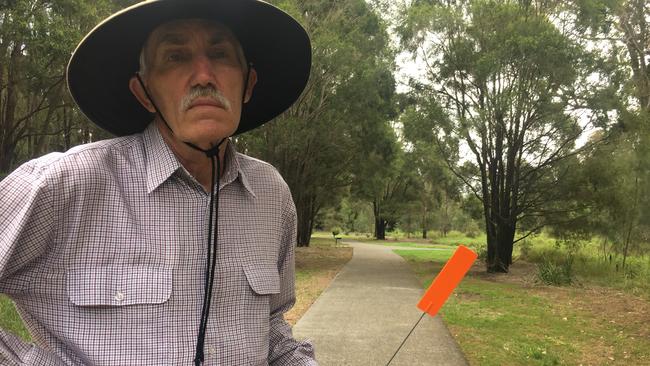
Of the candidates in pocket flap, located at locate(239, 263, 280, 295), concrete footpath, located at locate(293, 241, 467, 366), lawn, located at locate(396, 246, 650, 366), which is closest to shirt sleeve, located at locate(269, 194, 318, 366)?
pocket flap, located at locate(239, 263, 280, 295)

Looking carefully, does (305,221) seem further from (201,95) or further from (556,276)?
(201,95)

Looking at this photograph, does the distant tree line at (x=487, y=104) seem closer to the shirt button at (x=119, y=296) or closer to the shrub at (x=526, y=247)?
the shrub at (x=526, y=247)

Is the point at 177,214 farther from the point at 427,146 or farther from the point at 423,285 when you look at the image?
the point at 427,146

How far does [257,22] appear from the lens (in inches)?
66.1

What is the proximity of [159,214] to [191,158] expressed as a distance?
8.3 inches

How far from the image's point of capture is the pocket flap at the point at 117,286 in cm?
127

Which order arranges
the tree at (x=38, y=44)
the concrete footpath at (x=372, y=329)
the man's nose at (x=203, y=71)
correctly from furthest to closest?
1. the tree at (x=38, y=44)
2. the concrete footpath at (x=372, y=329)
3. the man's nose at (x=203, y=71)

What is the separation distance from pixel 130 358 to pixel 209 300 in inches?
9.0

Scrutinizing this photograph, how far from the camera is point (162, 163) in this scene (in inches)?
57.6

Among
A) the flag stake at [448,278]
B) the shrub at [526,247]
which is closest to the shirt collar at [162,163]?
the flag stake at [448,278]

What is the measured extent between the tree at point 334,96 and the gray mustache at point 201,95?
13236 mm

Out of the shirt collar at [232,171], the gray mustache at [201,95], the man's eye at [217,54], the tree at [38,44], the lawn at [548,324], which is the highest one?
the tree at [38,44]

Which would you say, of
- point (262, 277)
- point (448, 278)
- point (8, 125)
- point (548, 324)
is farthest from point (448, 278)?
point (8, 125)

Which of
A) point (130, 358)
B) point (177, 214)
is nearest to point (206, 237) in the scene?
point (177, 214)
